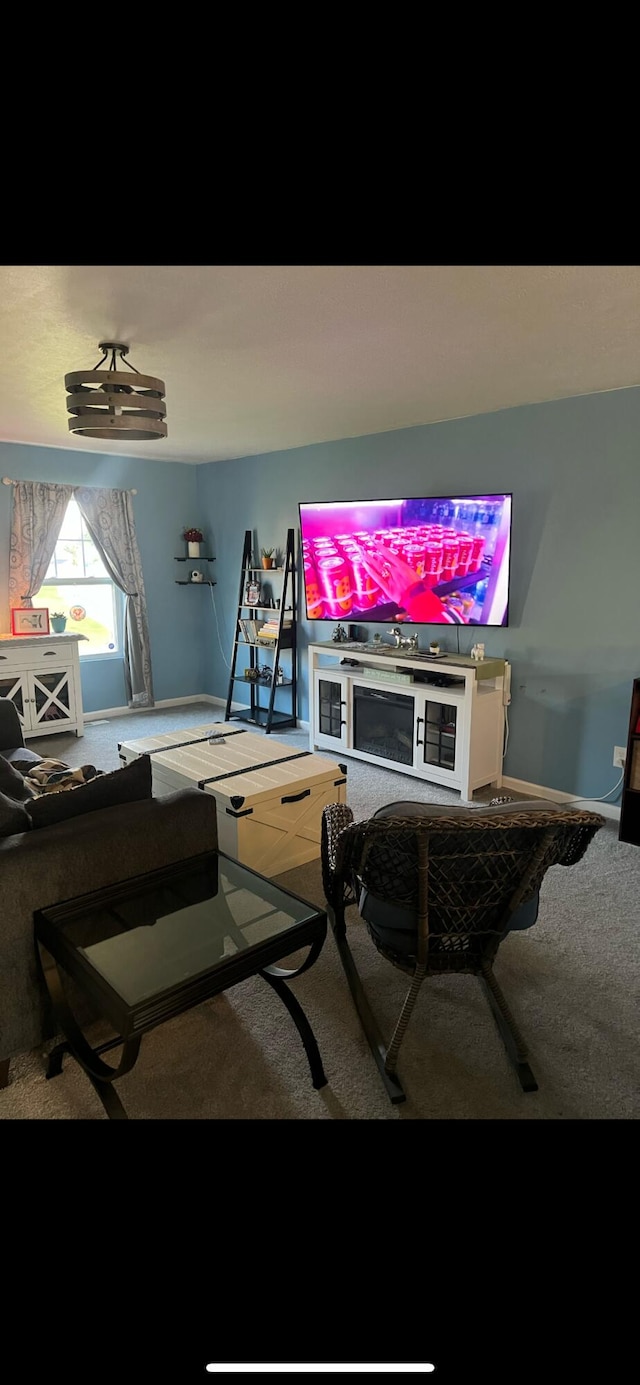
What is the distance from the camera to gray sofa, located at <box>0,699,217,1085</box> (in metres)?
1.77

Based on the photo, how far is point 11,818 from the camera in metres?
1.91

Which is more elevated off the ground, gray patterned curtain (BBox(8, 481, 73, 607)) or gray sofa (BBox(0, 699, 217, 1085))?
gray patterned curtain (BBox(8, 481, 73, 607))

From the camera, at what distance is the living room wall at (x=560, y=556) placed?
11.3 feet

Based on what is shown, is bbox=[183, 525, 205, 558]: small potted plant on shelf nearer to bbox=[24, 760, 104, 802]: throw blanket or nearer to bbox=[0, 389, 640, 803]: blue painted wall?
bbox=[0, 389, 640, 803]: blue painted wall

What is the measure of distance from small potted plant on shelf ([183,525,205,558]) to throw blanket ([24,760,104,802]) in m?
3.16

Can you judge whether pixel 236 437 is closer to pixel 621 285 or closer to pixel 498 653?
pixel 498 653

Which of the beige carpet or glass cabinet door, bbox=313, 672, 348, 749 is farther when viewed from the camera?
glass cabinet door, bbox=313, 672, 348, 749

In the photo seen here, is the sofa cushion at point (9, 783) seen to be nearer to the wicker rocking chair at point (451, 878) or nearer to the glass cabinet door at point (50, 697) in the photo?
the wicker rocking chair at point (451, 878)

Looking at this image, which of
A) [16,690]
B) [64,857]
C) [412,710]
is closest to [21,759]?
[16,690]
